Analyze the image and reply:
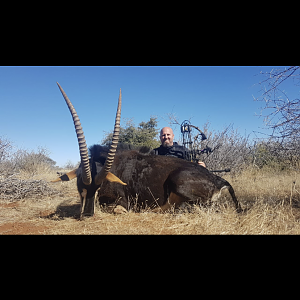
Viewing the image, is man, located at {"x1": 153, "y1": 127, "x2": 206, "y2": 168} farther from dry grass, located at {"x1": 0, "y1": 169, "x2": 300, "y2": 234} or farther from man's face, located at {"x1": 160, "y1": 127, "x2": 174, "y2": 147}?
dry grass, located at {"x1": 0, "y1": 169, "x2": 300, "y2": 234}

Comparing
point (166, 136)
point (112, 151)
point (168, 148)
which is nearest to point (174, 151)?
point (168, 148)

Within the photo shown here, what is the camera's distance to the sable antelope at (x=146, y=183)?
13.3ft

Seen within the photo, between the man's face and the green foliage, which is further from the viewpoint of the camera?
the green foliage

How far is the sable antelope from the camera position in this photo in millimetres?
4043

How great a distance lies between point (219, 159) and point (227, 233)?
7612mm

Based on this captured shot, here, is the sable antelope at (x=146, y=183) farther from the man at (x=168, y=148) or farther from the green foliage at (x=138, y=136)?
the green foliage at (x=138, y=136)

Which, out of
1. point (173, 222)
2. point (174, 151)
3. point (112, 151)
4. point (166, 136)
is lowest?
point (173, 222)

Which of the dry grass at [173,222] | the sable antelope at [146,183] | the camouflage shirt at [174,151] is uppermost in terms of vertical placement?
the camouflage shirt at [174,151]

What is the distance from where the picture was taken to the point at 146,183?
15.0ft

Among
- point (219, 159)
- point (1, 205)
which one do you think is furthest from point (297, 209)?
point (1, 205)

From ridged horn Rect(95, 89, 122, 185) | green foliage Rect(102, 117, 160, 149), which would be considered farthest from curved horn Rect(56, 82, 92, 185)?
green foliage Rect(102, 117, 160, 149)

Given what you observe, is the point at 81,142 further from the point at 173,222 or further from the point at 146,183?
the point at 173,222

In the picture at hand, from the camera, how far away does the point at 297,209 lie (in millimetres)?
4180

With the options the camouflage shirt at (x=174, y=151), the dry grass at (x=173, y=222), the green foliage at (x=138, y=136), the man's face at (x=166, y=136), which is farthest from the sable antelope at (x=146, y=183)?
the green foliage at (x=138, y=136)
